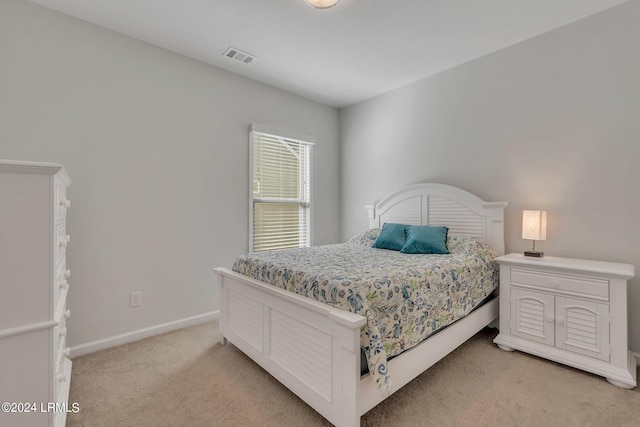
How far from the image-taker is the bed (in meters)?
1.36

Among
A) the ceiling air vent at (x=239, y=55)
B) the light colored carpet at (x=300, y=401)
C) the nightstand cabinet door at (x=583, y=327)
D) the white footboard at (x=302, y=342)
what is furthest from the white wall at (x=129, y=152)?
the nightstand cabinet door at (x=583, y=327)

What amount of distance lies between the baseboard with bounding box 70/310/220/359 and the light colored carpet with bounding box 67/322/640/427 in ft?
0.24

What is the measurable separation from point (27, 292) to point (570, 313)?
10.1 feet

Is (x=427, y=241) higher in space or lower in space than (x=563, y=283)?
higher

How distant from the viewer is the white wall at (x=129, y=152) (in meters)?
2.11

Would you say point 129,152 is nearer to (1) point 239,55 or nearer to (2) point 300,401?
(1) point 239,55

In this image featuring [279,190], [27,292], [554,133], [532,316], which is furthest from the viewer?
[279,190]

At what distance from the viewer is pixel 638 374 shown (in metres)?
1.97

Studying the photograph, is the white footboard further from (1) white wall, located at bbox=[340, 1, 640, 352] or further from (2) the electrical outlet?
(1) white wall, located at bbox=[340, 1, 640, 352]

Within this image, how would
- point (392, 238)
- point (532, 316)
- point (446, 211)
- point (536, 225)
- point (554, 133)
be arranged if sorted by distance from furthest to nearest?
point (446, 211)
point (392, 238)
point (554, 133)
point (536, 225)
point (532, 316)

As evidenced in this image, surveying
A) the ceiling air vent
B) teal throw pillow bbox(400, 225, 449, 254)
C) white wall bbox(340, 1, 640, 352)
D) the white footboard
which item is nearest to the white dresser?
the white footboard

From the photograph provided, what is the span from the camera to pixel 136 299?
8.36ft

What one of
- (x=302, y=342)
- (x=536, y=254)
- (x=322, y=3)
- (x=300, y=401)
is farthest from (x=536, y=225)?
(x=322, y=3)

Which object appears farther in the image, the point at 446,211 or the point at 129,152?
the point at 446,211
